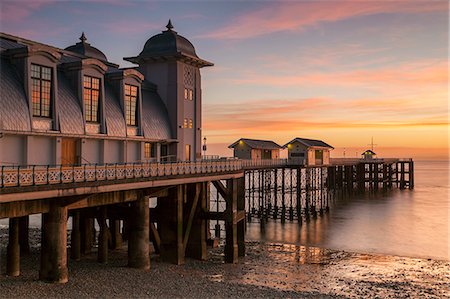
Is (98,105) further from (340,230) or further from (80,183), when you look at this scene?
(340,230)

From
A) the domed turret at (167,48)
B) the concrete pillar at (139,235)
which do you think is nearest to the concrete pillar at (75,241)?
the concrete pillar at (139,235)

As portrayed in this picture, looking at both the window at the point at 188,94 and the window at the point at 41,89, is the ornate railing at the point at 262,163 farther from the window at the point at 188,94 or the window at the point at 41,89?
the window at the point at 41,89

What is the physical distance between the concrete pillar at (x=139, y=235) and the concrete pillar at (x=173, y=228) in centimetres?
278

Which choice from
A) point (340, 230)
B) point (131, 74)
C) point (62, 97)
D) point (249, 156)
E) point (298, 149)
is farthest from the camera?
point (298, 149)

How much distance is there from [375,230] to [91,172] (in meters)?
35.5

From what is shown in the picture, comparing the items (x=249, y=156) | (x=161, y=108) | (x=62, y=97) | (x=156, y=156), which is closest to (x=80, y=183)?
(x=62, y=97)

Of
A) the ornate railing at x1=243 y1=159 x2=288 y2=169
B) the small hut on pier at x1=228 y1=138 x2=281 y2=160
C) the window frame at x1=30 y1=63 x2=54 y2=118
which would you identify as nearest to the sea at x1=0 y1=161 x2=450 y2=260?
the ornate railing at x1=243 y1=159 x2=288 y2=169

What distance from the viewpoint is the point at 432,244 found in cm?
4012

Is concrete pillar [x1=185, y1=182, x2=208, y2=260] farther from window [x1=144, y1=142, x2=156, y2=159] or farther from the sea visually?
the sea

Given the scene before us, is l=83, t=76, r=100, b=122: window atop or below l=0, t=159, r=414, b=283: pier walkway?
atop

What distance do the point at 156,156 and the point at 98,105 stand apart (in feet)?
21.1

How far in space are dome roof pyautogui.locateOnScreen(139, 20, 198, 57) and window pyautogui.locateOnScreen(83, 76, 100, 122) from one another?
8.21 metres

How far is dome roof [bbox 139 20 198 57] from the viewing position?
31.9 metres

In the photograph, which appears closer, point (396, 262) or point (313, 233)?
point (396, 262)
